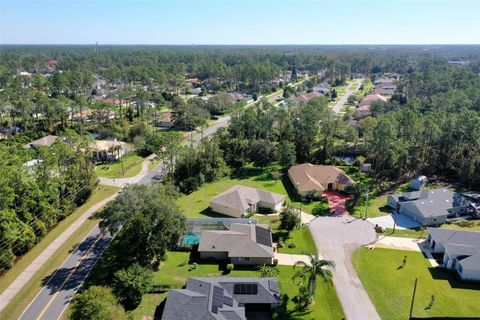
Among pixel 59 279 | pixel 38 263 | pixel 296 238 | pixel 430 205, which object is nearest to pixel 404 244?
pixel 430 205

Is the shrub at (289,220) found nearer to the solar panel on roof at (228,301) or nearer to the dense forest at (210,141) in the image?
the solar panel on roof at (228,301)

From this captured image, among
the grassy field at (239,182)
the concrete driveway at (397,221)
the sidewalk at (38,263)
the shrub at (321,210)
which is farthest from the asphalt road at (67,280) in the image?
the concrete driveway at (397,221)

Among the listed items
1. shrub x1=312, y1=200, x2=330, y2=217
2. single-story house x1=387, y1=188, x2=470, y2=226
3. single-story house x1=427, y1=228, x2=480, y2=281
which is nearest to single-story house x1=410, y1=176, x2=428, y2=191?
single-story house x1=387, y1=188, x2=470, y2=226

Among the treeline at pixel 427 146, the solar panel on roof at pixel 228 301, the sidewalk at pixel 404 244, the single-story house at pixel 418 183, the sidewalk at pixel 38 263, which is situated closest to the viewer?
the solar panel on roof at pixel 228 301

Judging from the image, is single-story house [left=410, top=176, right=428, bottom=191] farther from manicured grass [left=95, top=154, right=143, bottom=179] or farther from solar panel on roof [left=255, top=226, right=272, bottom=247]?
manicured grass [left=95, top=154, right=143, bottom=179]

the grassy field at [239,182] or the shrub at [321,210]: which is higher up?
the grassy field at [239,182]

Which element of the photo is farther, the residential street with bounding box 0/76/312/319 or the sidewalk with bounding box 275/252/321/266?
the sidewalk with bounding box 275/252/321/266

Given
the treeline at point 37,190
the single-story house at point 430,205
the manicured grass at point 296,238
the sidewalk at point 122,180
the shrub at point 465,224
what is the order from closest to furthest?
the treeline at point 37,190 → the manicured grass at point 296,238 → the shrub at point 465,224 → the single-story house at point 430,205 → the sidewalk at point 122,180

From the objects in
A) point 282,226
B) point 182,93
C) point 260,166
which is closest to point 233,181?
point 260,166
